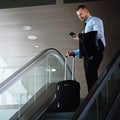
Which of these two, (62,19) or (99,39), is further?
(62,19)

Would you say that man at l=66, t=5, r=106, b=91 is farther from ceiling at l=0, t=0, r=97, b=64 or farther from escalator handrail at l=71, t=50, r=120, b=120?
ceiling at l=0, t=0, r=97, b=64

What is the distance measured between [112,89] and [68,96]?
0.80 m

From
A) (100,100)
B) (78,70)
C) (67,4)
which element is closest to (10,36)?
(67,4)

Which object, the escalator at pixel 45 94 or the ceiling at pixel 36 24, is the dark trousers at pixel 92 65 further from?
the ceiling at pixel 36 24

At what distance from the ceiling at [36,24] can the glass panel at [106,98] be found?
3946mm

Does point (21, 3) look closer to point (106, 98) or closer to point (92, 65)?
point (92, 65)

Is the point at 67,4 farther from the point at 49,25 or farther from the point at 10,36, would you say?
the point at 10,36

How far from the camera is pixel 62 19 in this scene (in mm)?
10352

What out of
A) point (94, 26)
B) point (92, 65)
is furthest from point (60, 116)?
point (94, 26)

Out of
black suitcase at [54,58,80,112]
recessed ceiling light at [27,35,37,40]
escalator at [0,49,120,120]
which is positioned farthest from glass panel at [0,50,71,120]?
recessed ceiling light at [27,35,37,40]

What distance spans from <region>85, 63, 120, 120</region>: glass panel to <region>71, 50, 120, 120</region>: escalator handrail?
0.28 feet

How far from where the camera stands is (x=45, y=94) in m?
6.93

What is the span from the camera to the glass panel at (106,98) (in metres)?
4.28

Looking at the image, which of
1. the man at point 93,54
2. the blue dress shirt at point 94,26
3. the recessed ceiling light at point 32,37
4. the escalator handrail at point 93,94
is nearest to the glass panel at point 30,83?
the man at point 93,54
